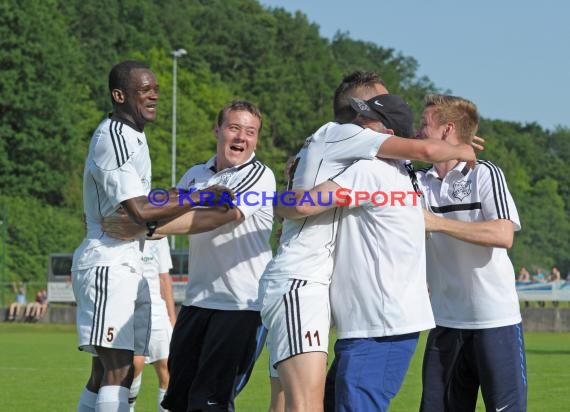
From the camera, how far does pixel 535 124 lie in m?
140

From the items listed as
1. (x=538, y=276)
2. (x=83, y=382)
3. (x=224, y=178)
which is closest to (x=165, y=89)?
(x=538, y=276)

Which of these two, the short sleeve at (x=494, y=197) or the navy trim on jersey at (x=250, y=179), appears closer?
the short sleeve at (x=494, y=197)

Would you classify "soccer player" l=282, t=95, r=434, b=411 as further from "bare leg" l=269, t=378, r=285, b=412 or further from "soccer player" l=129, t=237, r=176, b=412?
"soccer player" l=129, t=237, r=176, b=412

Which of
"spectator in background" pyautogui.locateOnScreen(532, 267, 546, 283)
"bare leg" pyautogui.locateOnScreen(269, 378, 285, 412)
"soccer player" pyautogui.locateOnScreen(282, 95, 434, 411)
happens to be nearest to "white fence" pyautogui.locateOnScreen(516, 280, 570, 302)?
"spectator in background" pyautogui.locateOnScreen(532, 267, 546, 283)

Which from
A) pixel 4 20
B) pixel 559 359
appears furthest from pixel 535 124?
pixel 559 359

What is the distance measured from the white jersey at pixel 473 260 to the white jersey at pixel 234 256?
54.2 inches

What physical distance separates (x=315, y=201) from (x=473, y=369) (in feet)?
6.59

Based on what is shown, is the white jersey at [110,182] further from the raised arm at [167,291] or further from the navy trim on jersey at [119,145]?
the raised arm at [167,291]

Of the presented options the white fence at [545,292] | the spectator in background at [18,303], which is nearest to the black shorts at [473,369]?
the white fence at [545,292]

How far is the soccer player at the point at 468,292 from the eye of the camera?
285 inches

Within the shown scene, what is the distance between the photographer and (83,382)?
16312mm

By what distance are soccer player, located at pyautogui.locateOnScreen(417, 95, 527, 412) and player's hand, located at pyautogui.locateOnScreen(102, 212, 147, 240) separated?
1905 mm

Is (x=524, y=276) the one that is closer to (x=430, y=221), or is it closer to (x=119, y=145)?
(x=119, y=145)

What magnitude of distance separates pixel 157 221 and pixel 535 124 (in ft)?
447
